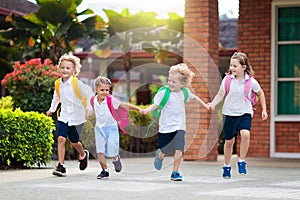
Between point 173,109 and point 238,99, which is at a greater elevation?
point 238,99

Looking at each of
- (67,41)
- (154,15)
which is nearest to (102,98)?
(67,41)

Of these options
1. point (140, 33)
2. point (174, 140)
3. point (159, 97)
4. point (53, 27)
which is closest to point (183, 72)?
point (159, 97)

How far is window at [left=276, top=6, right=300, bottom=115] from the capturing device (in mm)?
16172

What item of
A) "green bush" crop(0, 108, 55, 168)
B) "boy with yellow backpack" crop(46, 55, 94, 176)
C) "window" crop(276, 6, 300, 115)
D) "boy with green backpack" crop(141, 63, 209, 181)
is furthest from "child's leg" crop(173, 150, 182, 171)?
"window" crop(276, 6, 300, 115)

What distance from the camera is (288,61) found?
16.2m

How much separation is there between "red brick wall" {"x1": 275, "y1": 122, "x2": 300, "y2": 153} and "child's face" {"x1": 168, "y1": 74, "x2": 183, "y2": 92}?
6394 mm

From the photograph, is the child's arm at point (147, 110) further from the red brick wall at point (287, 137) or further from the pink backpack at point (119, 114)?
the red brick wall at point (287, 137)

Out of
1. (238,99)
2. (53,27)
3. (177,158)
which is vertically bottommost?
(177,158)

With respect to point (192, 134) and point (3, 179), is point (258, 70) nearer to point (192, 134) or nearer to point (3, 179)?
point (192, 134)

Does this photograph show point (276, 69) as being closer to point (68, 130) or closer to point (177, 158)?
point (68, 130)

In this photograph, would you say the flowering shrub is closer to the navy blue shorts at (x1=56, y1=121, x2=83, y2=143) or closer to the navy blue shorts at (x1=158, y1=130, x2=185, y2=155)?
the navy blue shorts at (x1=56, y1=121, x2=83, y2=143)

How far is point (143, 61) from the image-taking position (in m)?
32.1

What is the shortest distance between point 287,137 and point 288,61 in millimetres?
1549

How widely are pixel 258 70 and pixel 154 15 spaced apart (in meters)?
14.3
